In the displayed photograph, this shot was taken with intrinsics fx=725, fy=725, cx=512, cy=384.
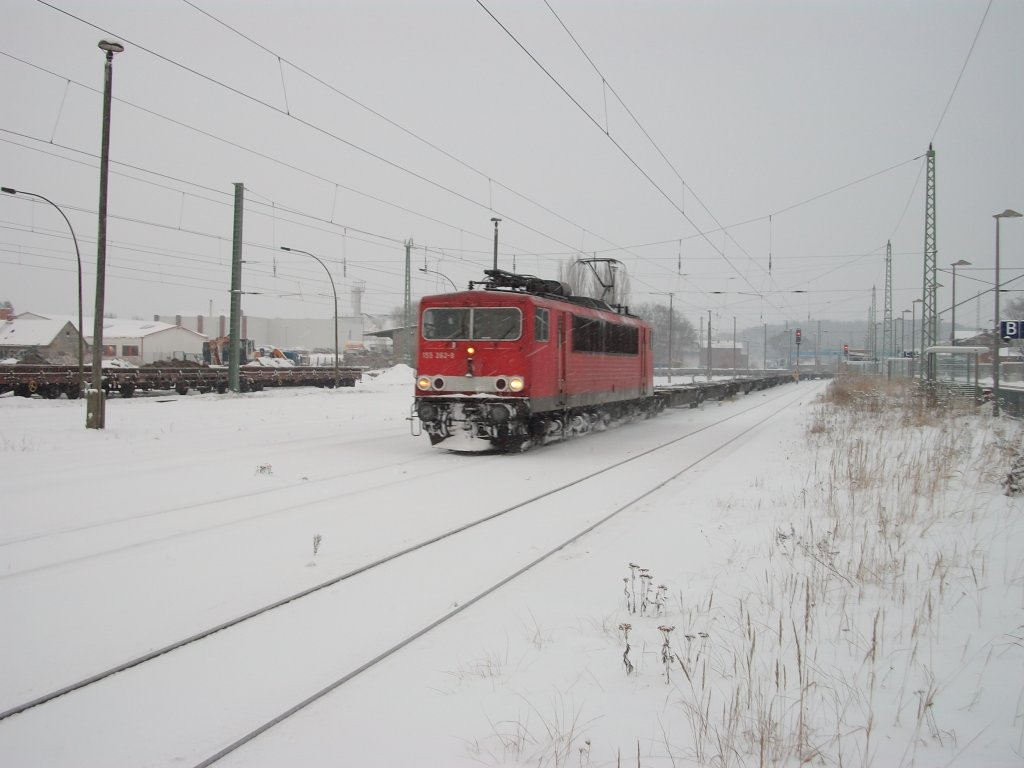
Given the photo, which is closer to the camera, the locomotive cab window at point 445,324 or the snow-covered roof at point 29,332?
the locomotive cab window at point 445,324

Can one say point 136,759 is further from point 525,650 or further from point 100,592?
point 100,592

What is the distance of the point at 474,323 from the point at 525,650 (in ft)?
32.5

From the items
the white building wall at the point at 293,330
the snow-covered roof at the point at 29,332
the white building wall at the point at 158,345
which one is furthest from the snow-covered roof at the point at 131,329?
the white building wall at the point at 293,330

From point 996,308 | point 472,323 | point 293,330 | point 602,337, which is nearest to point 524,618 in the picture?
point 472,323

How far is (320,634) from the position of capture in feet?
15.6

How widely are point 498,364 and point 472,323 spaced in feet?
3.44

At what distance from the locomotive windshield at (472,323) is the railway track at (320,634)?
5746 mm

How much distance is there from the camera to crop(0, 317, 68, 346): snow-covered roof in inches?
2404

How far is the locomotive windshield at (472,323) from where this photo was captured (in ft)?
44.8

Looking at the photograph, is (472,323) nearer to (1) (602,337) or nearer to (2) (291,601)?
(1) (602,337)

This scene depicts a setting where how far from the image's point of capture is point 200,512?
26.7ft

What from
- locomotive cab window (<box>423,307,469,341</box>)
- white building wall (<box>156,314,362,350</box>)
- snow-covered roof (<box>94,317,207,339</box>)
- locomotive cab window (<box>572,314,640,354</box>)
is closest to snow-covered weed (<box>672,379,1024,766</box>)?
locomotive cab window (<box>423,307,469,341</box>)

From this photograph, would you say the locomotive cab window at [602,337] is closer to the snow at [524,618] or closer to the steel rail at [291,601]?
the snow at [524,618]

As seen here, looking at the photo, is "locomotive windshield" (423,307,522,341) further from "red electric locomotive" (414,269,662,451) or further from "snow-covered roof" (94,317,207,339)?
"snow-covered roof" (94,317,207,339)
